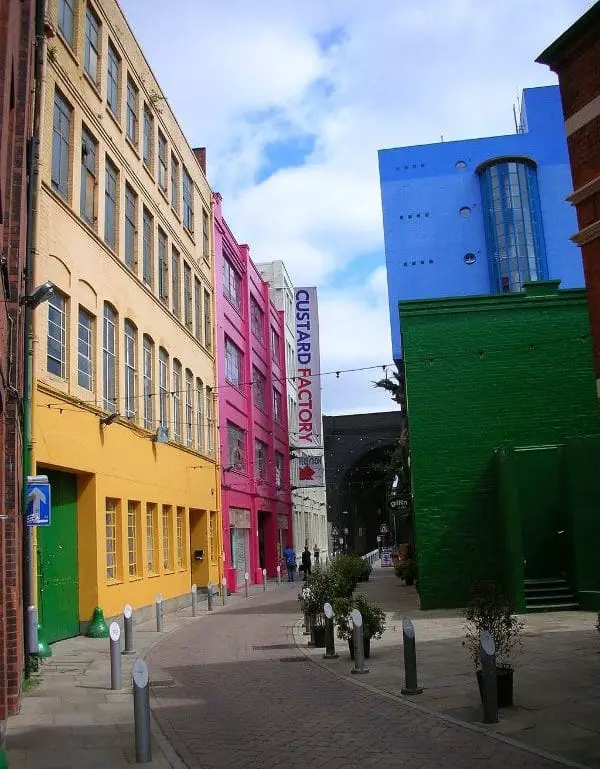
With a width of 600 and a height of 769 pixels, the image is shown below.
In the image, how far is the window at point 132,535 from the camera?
66.8 ft

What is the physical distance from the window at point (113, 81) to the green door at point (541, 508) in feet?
44.3

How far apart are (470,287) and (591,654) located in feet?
168

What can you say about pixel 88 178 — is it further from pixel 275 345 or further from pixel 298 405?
pixel 298 405

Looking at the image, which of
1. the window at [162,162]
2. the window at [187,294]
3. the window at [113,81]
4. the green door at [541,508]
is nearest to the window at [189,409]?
the window at [187,294]

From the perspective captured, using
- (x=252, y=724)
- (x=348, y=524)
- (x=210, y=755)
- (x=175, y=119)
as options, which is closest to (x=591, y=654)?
(x=252, y=724)

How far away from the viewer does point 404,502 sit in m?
31.4

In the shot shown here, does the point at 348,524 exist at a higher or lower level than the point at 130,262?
lower

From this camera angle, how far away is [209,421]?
30.0 metres

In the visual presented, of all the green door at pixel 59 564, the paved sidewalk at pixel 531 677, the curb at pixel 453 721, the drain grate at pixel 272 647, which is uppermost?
the green door at pixel 59 564

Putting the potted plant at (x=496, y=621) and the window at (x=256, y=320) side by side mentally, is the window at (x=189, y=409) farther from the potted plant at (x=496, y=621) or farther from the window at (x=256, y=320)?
the potted plant at (x=496, y=621)

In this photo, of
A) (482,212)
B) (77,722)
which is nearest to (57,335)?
(77,722)

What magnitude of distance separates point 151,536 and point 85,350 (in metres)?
6.69

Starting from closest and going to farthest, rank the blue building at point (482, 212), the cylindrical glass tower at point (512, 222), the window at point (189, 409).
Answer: the window at point (189, 409), the cylindrical glass tower at point (512, 222), the blue building at point (482, 212)

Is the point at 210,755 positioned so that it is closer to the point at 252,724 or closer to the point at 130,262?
the point at 252,724
